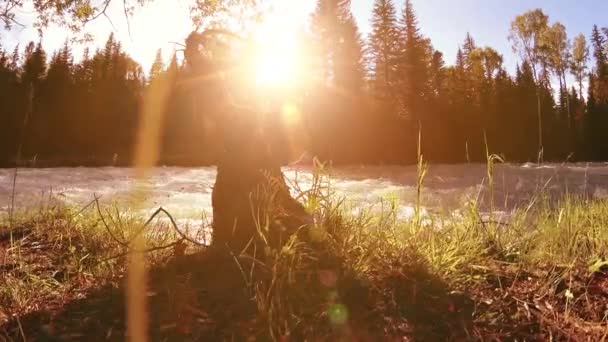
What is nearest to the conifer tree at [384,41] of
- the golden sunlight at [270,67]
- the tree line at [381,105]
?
the tree line at [381,105]

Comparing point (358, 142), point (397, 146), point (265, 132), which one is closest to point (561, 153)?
point (397, 146)

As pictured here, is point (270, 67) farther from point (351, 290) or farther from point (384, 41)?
point (384, 41)

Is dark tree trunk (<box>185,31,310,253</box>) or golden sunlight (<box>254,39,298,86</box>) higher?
golden sunlight (<box>254,39,298,86</box>)

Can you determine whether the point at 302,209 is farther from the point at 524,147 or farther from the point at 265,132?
the point at 524,147

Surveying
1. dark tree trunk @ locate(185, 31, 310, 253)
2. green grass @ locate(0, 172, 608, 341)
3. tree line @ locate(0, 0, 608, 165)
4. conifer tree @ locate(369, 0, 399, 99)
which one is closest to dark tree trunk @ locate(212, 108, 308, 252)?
dark tree trunk @ locate(185, 31, 310, 253)

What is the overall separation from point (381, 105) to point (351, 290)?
1106 inches

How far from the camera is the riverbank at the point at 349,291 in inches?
70.7

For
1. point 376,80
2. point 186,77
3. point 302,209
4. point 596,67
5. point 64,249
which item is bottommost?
point 64,249

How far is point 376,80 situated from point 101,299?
102ft

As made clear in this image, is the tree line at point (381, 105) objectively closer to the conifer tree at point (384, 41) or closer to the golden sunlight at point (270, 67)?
the conifer tree at point (384, 41)

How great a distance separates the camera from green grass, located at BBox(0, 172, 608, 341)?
1802 mm

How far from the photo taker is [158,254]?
2770 millimetres

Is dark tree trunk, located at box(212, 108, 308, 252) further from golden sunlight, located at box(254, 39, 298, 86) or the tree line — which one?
the tree line

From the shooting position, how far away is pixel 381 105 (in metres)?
29.2
